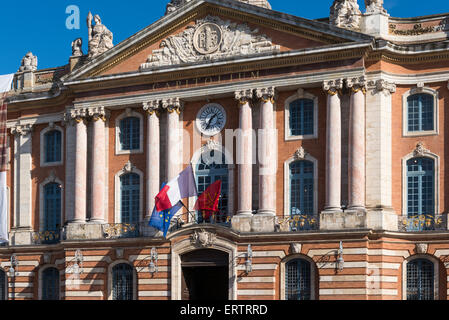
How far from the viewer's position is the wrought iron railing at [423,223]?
114ft

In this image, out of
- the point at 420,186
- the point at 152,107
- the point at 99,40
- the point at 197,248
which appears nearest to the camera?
the point at 420,186

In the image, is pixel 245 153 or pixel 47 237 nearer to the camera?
pixel 245 153

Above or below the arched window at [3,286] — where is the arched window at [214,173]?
above

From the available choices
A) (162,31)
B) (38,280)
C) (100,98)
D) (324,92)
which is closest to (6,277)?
(38,280)

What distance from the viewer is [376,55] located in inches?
1414

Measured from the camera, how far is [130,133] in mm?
40531

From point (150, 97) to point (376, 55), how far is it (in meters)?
10.3

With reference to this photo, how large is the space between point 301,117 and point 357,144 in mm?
3034

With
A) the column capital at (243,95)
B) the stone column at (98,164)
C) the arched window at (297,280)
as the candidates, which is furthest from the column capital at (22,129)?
the arched window at (297,280)

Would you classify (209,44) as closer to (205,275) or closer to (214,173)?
(214,173)

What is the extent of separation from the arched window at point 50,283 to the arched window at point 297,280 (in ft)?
40.5

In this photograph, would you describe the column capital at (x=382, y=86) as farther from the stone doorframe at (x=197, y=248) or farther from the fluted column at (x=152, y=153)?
the fluted column at (x=152, y=153)

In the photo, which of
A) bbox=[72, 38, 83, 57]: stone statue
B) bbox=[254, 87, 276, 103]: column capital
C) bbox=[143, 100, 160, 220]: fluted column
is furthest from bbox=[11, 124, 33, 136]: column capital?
bbox=[254, 87, 276, 103]: column capital

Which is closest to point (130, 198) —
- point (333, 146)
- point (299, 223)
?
point (299, 223)
